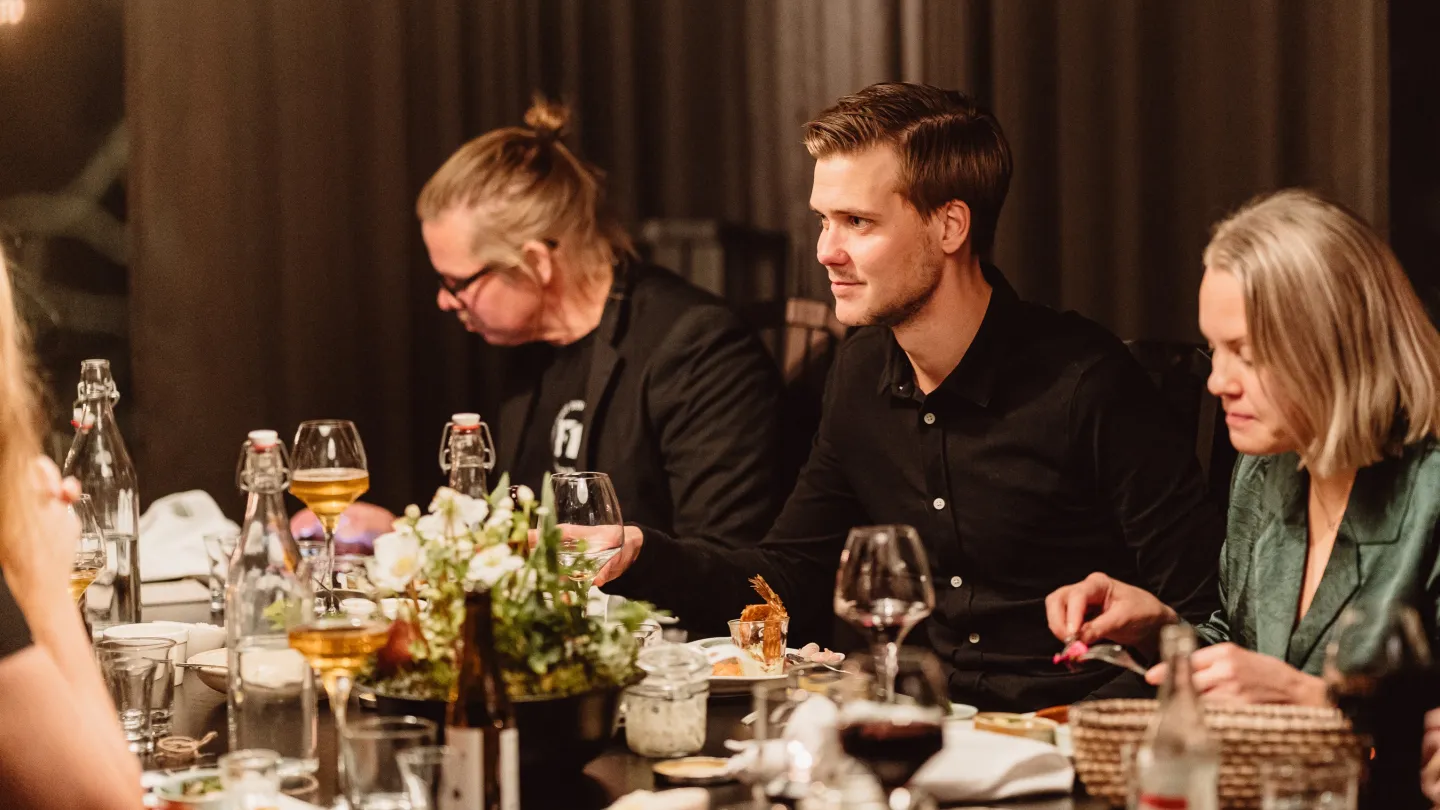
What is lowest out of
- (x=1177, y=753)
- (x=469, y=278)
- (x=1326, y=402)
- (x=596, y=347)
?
(x=1177, y=753)

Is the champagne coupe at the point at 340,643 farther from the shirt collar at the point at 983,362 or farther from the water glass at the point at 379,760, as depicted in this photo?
the shirt collar at the point at 983,362

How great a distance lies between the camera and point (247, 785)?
1.24 meters

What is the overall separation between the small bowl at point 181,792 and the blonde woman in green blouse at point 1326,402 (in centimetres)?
93

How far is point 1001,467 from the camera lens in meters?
2.46

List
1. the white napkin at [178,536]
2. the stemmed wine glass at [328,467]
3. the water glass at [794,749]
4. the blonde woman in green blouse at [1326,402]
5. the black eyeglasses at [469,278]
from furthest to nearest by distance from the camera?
the black eyeglasses at [469,278] → the white napkin at [178,536] → the stemmed wine glass at [328,467] → the blonde woman in green blouse at [1326,402] → the water glass at [794,749]

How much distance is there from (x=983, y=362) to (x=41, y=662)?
155 centimetres

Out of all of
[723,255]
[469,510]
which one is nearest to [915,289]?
[469,510]

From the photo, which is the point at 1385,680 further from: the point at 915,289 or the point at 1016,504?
the point at 915,289

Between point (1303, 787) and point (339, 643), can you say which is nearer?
point (1303, 787)

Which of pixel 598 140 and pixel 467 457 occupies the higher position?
pixel 598 140

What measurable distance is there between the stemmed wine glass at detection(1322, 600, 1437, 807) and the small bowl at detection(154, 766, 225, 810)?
3.12ft

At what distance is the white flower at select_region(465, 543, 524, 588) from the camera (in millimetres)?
1381

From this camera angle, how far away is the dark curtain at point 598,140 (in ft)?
10.1

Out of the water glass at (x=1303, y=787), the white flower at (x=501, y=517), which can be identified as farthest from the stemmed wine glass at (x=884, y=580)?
the water glass at (x=1303, y=787)
